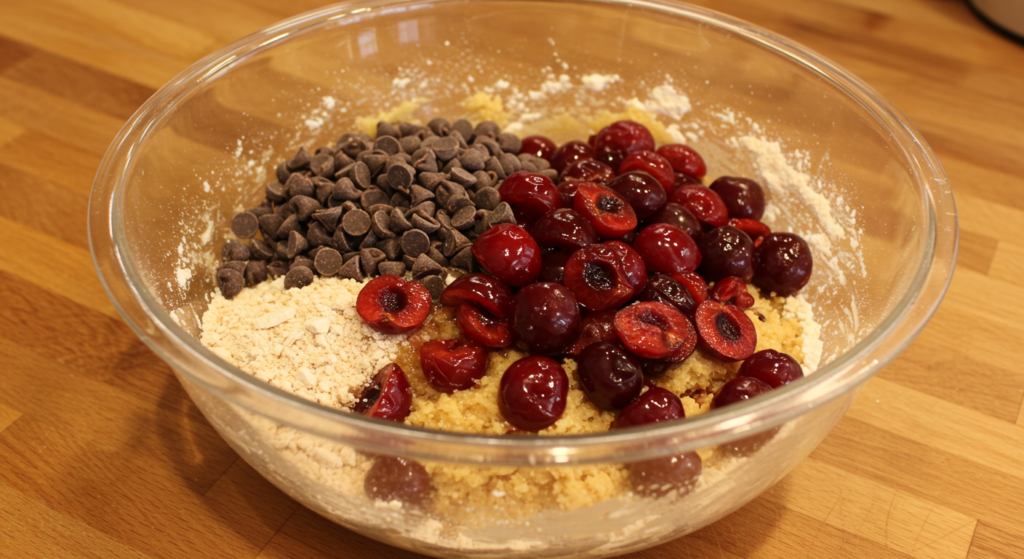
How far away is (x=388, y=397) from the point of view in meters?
1.19

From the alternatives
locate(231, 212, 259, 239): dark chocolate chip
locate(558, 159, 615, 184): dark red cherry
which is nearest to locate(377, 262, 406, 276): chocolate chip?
locate(231, 212, 259, 239): dark chocolate chip

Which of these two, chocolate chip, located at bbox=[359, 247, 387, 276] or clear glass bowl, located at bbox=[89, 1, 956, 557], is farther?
chocolate chip, located at bbox=[359, 247, 387, 276]

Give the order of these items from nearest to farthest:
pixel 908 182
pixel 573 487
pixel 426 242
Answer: pixel 573 487
pixel 908 182
pixel 426 242

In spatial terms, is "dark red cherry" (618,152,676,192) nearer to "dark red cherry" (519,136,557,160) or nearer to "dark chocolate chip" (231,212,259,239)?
"dark red cherry" (519,136,557,160)

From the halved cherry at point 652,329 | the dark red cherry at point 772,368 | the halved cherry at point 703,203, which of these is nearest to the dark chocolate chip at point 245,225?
the halved cherry at point 652,329

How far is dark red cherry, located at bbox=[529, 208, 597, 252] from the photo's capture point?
139 cm

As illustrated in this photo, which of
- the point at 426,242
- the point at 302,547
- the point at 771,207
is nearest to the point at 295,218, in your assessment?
the point at 426,242

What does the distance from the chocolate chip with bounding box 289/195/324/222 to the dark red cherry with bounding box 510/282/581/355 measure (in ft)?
1.84

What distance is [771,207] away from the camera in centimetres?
175

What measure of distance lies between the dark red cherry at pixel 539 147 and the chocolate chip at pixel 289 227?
59cm

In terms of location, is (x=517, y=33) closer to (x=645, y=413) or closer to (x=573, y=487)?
(x=645, y=413)

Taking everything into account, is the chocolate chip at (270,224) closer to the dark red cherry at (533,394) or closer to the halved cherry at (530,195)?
the halved cherry at (530,195)

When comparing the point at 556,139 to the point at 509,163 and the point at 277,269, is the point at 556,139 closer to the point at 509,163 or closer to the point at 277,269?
the point at 509,163

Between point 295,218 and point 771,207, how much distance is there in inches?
45.2
